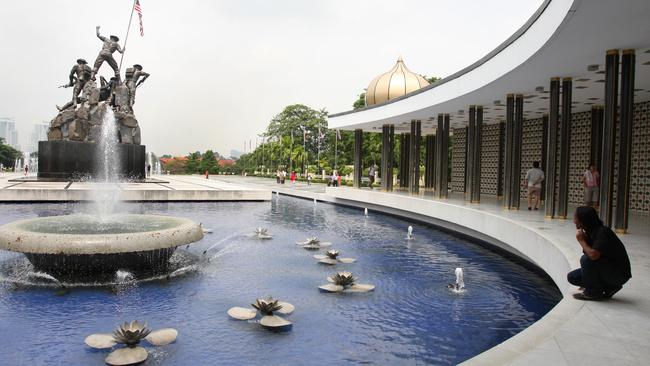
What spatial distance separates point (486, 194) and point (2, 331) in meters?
22.4

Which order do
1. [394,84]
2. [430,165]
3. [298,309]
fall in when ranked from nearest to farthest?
[298,309] → [394,84] → [430,165]

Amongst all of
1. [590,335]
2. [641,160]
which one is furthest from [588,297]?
[641,160]

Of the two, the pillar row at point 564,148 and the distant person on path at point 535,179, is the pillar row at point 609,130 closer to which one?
the pillar row at point 564,148

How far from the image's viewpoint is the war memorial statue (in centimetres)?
2553

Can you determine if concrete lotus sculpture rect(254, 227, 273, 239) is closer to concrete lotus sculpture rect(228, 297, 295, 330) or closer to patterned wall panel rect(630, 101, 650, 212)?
concrete lotus sculpture rect(228, 297, 295, 330)

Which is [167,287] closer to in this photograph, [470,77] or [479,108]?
[470,77]

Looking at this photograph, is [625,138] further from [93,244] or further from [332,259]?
[93,244]

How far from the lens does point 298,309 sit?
732cm

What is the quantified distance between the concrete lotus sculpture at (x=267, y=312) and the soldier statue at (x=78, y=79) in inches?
916

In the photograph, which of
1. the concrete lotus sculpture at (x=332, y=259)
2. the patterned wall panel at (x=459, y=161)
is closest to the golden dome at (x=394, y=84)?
the patterned wall panel at (x=459, y=161)

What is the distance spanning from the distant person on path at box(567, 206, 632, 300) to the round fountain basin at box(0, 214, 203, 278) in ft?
19.6

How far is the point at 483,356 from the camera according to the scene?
413 cm

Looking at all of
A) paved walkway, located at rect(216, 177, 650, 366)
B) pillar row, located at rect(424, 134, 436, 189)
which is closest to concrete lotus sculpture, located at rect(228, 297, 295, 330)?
paved walkway, located at rect(216, 177, 650, 366)

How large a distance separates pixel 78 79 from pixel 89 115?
6.38ft
